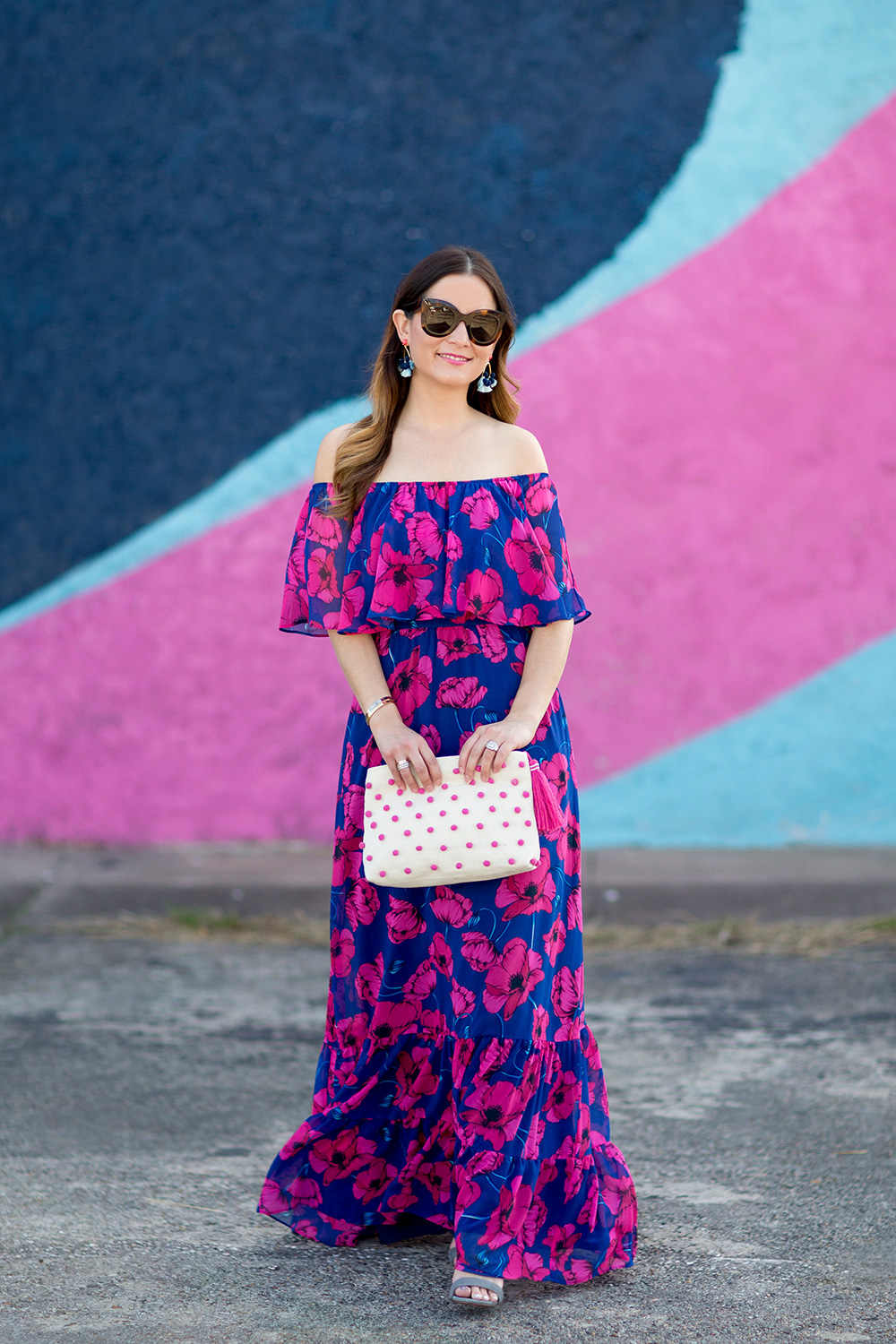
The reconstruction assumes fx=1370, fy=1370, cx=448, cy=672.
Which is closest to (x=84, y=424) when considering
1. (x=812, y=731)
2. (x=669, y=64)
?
(x=669, y=64)

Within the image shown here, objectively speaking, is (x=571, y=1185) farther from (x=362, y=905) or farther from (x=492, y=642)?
(x=492, y=642)

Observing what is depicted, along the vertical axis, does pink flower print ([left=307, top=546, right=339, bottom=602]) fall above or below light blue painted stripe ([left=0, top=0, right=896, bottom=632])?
below

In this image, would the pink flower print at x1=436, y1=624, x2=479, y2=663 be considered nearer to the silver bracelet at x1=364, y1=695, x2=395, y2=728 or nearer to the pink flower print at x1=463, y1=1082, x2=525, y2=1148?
the silver bracelet at x1=364, y1=695, x2=395, y2=728

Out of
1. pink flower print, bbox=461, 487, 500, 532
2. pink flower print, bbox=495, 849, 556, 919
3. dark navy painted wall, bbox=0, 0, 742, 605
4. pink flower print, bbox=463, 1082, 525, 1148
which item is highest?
dark navy painted wall, bbox=0, 0, 742, 605

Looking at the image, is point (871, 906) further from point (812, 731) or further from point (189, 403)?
point (189, 403)

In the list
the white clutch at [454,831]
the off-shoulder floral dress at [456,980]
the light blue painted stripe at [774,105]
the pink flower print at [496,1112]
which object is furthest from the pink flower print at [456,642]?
the light blue painted stripe at [774,105]

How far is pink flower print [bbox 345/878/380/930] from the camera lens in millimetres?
2637

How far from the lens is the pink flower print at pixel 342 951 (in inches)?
104

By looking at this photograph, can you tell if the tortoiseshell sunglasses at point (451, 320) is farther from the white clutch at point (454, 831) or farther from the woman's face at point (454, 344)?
the white clutch at point (454, 831)

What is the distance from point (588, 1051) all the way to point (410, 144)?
3969mm

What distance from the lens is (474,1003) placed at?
2486 mm

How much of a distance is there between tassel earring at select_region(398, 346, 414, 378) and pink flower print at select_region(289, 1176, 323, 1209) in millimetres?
1601

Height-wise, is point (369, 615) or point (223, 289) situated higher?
point (223, 289)

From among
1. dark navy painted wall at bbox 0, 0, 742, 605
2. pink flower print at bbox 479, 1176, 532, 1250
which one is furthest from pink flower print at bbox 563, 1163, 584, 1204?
dark navy painted wall at bbox 0, 0, 742, 605
